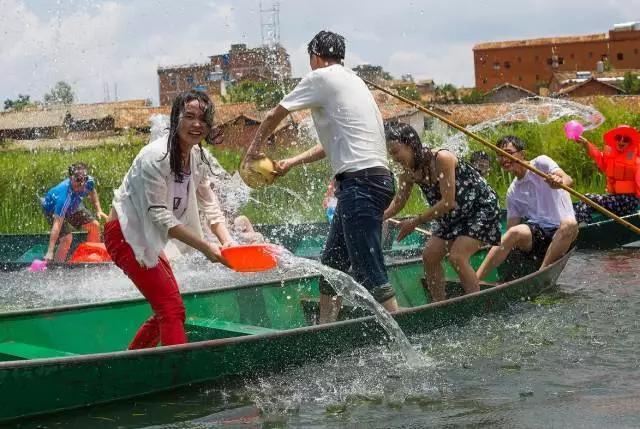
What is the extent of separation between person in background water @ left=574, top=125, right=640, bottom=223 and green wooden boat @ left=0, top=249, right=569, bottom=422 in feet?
13.2

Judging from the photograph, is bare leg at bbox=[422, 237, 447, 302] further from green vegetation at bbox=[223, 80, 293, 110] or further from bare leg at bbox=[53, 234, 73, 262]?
green vegetation at bbox=[223, 80, 293, 110]

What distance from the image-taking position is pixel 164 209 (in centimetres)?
512

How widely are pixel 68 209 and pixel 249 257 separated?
21.9 feet

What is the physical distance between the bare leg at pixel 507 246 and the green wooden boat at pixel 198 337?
1.24 ft

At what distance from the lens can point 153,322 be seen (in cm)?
561

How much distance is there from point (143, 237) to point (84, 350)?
5.09 ft

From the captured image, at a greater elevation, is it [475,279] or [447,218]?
[447,218]

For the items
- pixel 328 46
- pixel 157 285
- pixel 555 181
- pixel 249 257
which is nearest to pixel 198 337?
pixel 157 285

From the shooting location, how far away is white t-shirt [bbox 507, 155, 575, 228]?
8.73 m

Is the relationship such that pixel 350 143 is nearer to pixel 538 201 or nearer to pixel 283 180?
pixel 538 201

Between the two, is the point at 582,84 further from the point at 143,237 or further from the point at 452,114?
the point at 143,237

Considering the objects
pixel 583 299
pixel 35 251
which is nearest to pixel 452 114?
pixel 35 251

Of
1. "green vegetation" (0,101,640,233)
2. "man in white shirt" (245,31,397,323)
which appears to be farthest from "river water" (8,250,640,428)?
"green vegetation" (0,101,640,233)

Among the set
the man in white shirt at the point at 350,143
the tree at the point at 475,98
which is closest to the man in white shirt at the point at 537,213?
the man in white shirt at the point at 350,143
